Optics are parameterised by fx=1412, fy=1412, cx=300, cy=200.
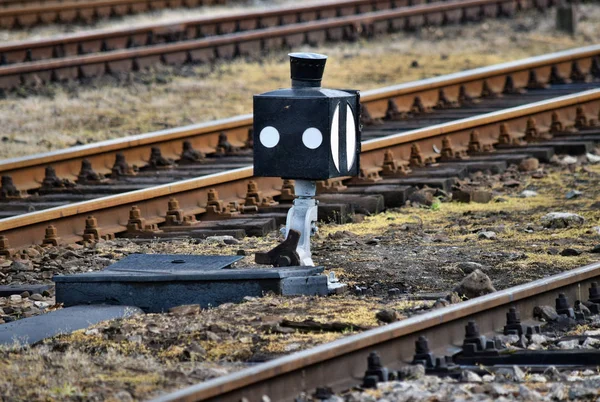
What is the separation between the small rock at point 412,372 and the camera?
6.29 m

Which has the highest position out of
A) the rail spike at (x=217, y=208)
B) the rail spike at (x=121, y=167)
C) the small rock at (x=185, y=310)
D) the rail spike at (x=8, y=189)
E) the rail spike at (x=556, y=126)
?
the rail spike at (x=556, y=126)

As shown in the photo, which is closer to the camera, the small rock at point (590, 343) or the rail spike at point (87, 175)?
the small rock at point (590, 343)

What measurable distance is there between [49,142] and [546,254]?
6.99 m

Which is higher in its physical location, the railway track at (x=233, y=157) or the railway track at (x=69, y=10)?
the railway track at (x=69, y=10)

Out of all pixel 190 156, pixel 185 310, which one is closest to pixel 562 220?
pixel 185 310

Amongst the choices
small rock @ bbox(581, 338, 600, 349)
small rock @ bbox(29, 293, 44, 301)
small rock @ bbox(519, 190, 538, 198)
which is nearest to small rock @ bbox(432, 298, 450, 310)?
small rock @ bbox(581, 338, 600, 349)

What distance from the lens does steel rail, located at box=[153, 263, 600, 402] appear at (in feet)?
18.5

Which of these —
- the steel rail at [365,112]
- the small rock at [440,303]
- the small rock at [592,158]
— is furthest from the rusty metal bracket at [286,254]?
the small rock at [592,158]

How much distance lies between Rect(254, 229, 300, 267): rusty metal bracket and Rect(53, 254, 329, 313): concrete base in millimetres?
162

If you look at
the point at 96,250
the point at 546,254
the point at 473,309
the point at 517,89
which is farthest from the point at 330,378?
the point at 517,89

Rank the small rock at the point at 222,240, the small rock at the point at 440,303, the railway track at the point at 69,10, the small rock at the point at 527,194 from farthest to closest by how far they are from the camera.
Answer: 1. the railway track at the point at 69,10
2. the small rock at the point at 527,194
3. the small rock at the point at 222,240
4. the small rock at the point at 440,303

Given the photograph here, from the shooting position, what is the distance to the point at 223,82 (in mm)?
18641

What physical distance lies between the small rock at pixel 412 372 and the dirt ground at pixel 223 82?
8.36 meters

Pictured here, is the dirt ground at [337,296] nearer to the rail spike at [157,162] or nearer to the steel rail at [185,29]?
the rail spike at [157,162]
